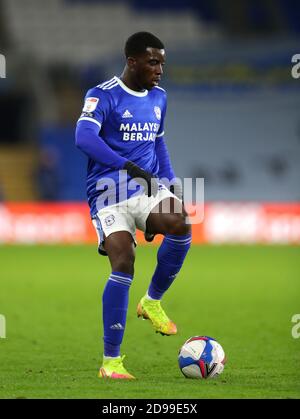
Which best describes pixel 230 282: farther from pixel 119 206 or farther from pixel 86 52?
pixel 86 52

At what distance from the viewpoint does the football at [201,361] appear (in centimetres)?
727

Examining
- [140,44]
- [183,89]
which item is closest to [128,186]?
[140,44]

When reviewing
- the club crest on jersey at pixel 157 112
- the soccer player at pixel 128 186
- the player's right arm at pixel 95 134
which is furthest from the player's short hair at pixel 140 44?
the club crest on jersey at pixel 157 112

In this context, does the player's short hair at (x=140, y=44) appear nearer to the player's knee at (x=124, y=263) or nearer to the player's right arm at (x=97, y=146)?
the player's right arm at (x=97, y=146)

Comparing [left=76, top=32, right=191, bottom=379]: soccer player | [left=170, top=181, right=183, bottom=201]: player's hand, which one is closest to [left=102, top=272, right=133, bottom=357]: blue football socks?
[left=76, top=32, right=191, bottom=379]: soccer player

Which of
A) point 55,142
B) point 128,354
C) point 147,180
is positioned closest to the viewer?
point 147,180

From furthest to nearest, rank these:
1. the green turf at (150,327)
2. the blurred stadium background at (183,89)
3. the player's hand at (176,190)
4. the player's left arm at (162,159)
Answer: the blurred stadium background at (183,89) < the player's left arm at (162,159) < the player's hand at (176,190) < the green turf at (150,327)

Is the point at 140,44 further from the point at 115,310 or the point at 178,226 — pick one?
the point at 115,310

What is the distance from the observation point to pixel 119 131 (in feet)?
24.8

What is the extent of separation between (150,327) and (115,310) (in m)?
3.91

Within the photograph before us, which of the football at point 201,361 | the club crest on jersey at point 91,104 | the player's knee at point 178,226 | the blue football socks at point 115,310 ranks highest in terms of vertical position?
the club crest on jersey at point 91,104

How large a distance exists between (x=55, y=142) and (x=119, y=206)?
68.4 ft

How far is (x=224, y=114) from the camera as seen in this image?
2923 cm

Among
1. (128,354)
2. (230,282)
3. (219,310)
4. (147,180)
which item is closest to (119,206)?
(147,180)
